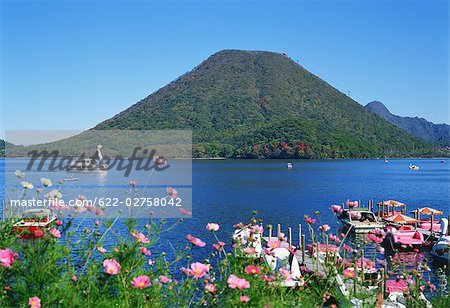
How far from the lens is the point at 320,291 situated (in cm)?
453

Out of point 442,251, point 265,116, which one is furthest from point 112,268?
point 265,116

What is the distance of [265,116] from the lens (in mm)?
165875

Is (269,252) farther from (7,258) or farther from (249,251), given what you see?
(7,258)

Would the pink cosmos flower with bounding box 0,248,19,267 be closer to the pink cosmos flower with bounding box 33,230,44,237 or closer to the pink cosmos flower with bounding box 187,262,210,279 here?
the pink cosmos flower with bounding box 33,230,44,237

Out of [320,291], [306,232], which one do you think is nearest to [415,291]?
[320,291]

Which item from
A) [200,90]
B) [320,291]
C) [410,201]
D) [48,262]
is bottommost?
[410,201]

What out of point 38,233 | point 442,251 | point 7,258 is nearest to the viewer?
point 7,258

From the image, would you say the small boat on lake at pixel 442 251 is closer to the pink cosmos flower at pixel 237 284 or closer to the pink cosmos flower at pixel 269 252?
the pink cosmos flower at pixel 269 252

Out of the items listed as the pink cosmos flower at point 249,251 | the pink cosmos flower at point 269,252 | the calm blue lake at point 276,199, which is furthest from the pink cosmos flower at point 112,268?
the calm blue lake at point 276,199

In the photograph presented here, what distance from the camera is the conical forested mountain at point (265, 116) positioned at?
463 ft

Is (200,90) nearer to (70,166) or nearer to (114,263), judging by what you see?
(70,166)

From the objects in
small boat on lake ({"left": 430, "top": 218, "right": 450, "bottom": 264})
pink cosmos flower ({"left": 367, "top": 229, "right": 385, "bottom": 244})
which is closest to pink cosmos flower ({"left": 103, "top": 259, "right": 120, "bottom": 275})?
pink cosmos flower ({"left": 367, "top": 229, "right": 385, "bottom": 244})

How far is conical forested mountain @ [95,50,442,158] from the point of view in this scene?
141 metres

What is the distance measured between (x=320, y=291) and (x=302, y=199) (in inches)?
1572
